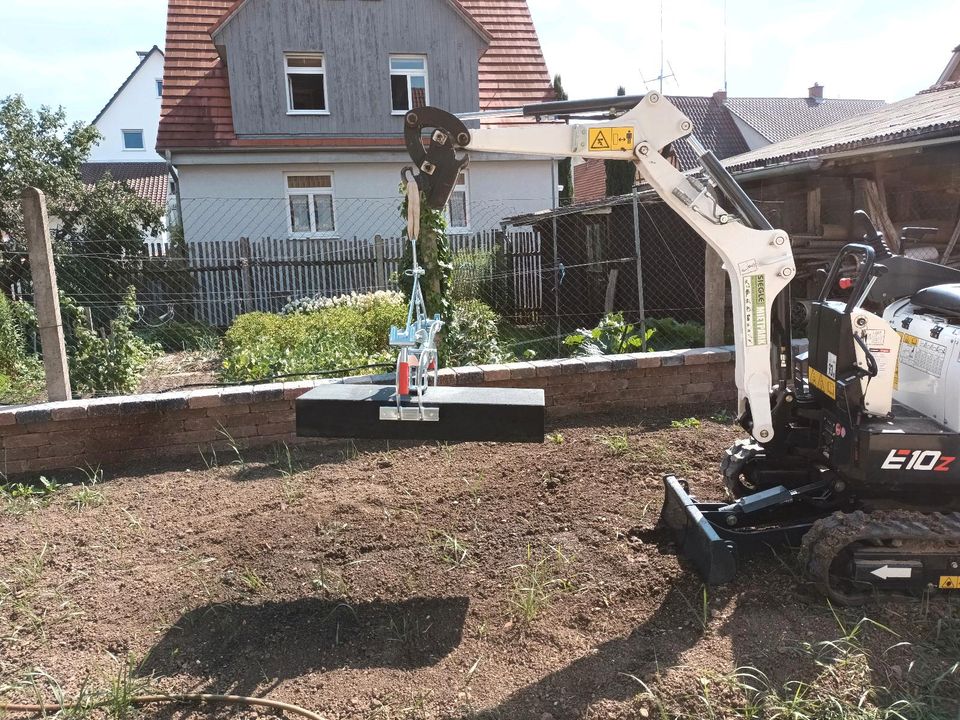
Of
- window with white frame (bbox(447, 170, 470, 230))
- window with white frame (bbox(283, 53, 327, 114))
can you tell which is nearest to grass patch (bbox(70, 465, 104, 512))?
window with white frame (bbox(447, 170, 470, 230))

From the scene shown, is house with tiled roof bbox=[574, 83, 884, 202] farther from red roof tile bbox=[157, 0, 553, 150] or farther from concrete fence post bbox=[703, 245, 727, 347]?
concrete fence post bbox=[703, 245, 727, 347]

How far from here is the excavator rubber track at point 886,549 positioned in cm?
325

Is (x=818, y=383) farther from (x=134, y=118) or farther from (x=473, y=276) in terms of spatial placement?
(x=134, y=118)

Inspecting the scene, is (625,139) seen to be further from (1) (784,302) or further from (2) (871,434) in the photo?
(2) (871,434)

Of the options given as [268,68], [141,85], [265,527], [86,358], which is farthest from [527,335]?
[141,85]

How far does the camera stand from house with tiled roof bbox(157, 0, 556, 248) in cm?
1633

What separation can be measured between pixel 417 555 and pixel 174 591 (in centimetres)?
124

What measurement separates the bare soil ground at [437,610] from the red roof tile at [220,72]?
13192mm

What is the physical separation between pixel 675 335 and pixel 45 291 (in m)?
6.78

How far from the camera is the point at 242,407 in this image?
18.9 ft

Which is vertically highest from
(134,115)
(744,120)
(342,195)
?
(134,115)

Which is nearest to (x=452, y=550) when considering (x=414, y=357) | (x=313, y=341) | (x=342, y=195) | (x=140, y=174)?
(x=414, y=357)

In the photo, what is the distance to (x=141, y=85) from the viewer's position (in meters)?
37.0

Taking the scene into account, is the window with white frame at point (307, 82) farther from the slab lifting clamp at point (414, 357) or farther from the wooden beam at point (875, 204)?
the slab lifting clamp at point (414, 357)
